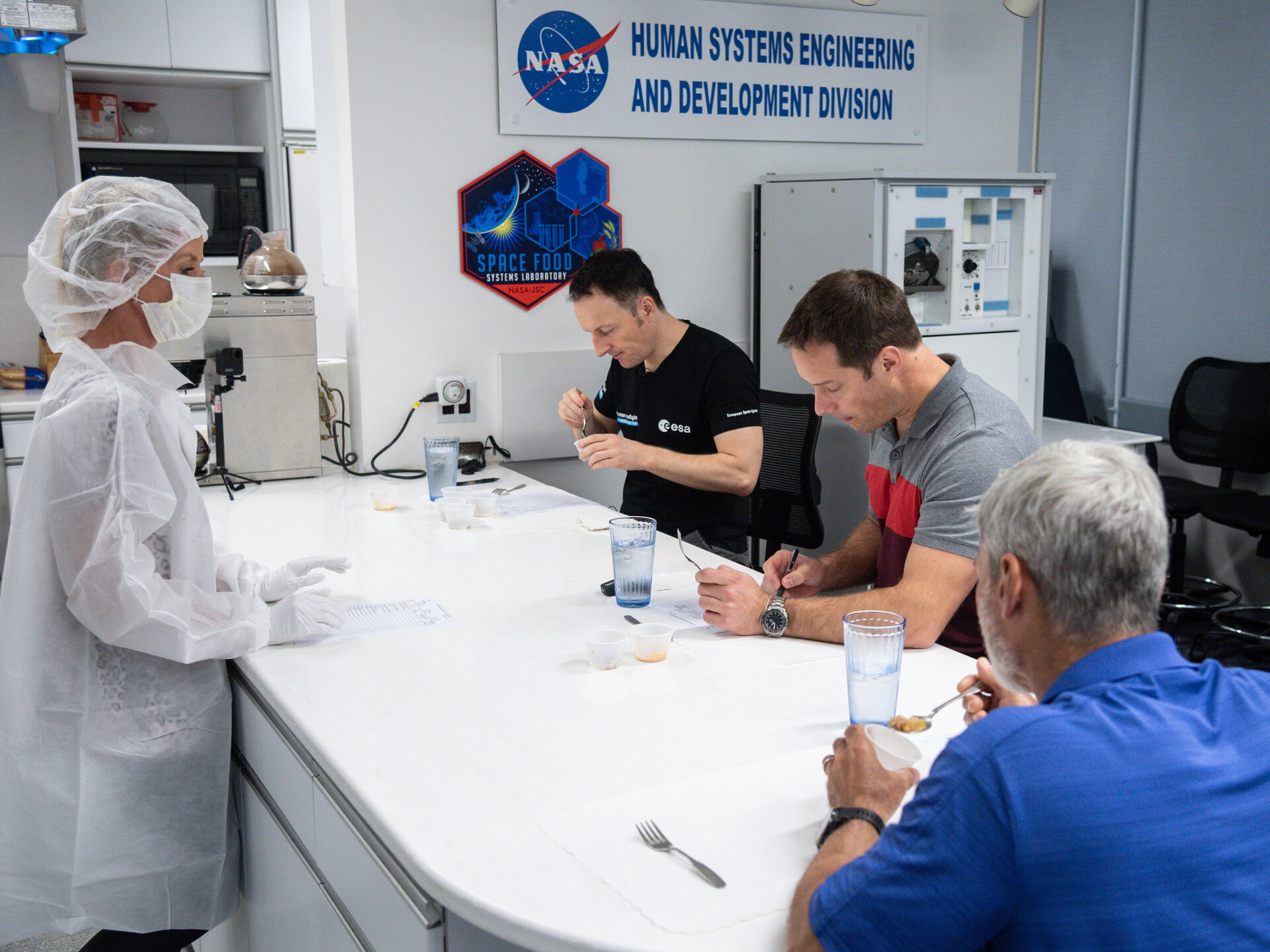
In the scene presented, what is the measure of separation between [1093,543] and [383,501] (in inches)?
82.5

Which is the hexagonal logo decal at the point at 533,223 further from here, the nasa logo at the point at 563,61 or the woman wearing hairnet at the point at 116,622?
the woman wearing hairnet at the point at 116,622

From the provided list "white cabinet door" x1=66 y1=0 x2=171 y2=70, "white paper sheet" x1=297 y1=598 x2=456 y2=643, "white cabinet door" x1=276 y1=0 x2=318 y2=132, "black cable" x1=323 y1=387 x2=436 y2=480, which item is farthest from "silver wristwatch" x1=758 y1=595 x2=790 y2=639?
"white cabinet door" x1=66 y1=0 x2=171 y2=70

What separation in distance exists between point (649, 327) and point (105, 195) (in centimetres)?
153

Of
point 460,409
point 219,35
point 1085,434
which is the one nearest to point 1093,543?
point 460,409

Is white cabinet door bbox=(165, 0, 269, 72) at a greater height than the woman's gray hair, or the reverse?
white cabinet door bbox=(165, 0, 269, 72)

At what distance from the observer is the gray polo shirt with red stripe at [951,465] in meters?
1.82

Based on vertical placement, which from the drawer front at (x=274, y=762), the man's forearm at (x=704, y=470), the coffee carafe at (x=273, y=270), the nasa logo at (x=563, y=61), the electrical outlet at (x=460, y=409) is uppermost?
the nasa logo at (x=563, y=61)

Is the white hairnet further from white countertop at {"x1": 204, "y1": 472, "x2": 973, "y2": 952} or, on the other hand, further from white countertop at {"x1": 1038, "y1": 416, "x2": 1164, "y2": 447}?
white countertop at {"x1": 1038, "y1": 416, "x2": 1164, "y2": 447}

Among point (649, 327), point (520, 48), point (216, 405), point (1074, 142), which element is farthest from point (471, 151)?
point (1074, 142)

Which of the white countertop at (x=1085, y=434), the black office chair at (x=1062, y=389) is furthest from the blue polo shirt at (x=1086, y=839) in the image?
the black office chair at (x=1062, y=389)

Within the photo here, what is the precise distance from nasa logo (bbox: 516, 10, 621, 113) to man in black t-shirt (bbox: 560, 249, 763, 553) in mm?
690

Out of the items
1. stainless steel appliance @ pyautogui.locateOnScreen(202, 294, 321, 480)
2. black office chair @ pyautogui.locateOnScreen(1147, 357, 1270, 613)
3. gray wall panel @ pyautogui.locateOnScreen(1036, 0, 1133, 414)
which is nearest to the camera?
stainless steel appliance @ pyautogui.locateOnScreen(202, 294, 321, 480)

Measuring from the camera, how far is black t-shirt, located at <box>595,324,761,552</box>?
114 inches

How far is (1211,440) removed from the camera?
14.5ft
